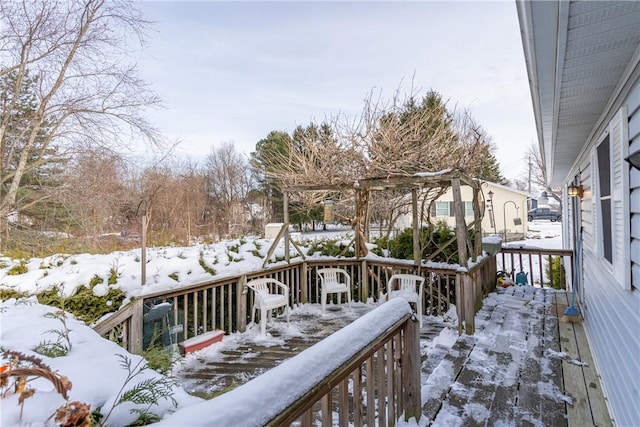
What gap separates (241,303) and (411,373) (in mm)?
2885

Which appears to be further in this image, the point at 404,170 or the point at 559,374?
the point at 404,170

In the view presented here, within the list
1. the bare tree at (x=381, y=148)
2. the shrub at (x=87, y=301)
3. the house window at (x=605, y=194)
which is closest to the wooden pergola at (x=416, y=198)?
the bare tree at (x=381, y=148)

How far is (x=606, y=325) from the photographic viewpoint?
2.71m

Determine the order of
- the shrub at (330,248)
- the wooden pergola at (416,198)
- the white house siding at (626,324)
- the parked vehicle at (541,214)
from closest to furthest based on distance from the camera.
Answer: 1. the white house siding at (626,324)
2. the wooden pergola at (416,198)
3. the shrub at (330,248)
4. the parked vehicle at (541,214)

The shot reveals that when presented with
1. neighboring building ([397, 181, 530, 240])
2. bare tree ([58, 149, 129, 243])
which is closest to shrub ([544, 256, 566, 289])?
bare tree ([58, 149, 129, 243])

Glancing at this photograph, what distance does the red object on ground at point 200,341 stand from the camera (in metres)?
3.64

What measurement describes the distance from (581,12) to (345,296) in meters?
5.23

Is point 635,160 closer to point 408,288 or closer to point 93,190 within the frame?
point 408,288

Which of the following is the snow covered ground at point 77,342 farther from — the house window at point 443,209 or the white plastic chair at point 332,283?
the house window at point 443,209

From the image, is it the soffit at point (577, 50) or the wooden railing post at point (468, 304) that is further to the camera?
the wooden railing post at point (468, 304)

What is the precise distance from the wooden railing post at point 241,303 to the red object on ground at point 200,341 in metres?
0.39

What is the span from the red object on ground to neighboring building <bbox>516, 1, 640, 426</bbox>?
12.3 ft

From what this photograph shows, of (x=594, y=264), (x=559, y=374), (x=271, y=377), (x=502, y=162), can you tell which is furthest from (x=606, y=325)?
(x=502, y=162)

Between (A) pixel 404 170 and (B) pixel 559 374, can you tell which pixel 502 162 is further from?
(B) pixel 559 374
